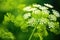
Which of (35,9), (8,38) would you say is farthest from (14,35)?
(35,9)

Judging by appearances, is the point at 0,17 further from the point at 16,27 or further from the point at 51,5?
the point at 51,5

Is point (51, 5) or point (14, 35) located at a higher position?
point (51, 5)

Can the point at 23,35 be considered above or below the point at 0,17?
below

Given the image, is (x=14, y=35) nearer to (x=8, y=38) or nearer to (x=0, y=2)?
(x=8, y=38)

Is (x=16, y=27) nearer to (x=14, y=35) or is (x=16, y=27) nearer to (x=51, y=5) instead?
(x=14, y=35)

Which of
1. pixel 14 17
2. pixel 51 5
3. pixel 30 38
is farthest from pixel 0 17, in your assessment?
pixel 51 5

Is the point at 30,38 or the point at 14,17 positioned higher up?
the point at 14,17
